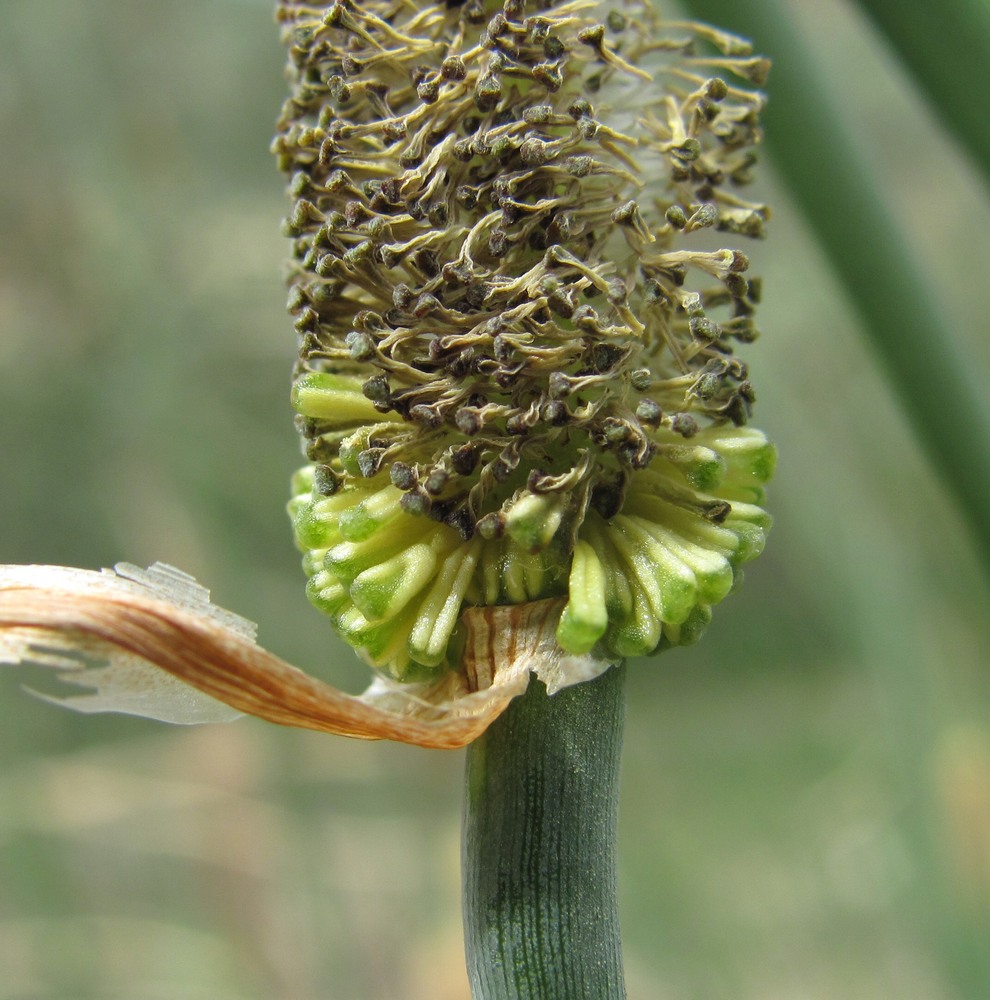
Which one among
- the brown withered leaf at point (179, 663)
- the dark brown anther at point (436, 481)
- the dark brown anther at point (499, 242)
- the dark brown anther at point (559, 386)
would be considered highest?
the dark brown anther at point (499, 242)

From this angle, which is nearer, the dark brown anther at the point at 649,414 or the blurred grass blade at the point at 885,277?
the dark brown anther at the point at 649,414

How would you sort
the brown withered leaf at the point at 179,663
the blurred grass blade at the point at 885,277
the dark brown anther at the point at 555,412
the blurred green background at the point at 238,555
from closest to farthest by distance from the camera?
the brown withered leaf at the point at 179,663 < the dark brown anther at the point at 555,412 < the blurred grass blade at the point at 885,277 < the blurred green background at the point at 238,555

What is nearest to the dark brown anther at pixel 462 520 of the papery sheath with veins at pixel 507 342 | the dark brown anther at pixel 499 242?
the papery sheath with veins at pixel 507 342

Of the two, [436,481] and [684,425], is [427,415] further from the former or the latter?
[684,425]

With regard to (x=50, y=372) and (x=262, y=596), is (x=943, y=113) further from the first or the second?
(x=50, y=372)

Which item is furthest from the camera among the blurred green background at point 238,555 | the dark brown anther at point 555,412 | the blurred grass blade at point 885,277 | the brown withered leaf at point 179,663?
the blurred green background at point 238,555

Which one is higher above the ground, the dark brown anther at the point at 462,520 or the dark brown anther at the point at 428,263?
the dark brown anther at the point at 428,263

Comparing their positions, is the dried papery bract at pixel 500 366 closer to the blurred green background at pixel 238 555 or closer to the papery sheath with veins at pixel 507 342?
the papery sheath with veins at pixel 507 342
